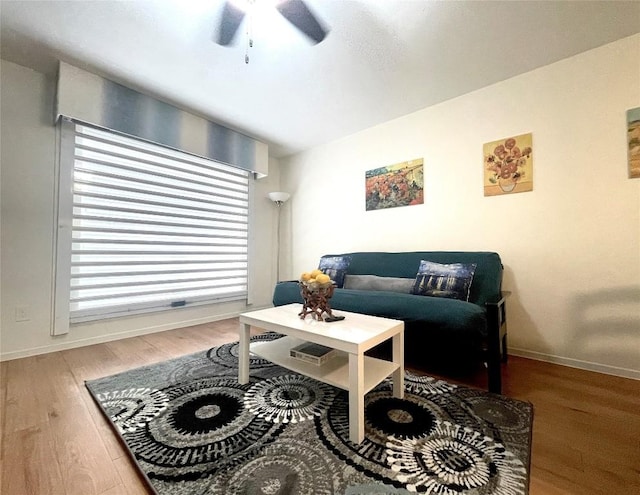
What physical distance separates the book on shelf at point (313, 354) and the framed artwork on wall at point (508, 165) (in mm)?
1973

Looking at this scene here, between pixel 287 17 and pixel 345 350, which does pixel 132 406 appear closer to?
pixel 345 350

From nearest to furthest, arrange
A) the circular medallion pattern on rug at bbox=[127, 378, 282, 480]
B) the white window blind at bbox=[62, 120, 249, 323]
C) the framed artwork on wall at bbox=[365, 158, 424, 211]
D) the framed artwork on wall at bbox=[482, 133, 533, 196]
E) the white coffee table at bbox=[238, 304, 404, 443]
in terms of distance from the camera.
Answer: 1. the circular medallion pattern on rug at bbox=[127, 378, 282, 480]
2. the white coffee table at bbox=[238, 304, 404, 443]
3. the framed artwork on wall at bbox=[482, 133, 533, 196]
4. the white window blind at bbox=[62, 120, 249, 323]
5. the framed artwork on wall at bbox=[365, 158, 424, 211]

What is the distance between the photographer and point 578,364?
191cm

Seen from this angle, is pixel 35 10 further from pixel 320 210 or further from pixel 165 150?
pixel 320 210

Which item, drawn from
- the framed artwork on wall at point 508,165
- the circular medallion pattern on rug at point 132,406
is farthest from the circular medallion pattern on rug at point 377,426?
the framed artwork on wall at point 508,165

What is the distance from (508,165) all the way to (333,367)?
2170mm

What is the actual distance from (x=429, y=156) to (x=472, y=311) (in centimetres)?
171

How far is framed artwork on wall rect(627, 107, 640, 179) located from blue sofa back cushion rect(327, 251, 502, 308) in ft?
3.11

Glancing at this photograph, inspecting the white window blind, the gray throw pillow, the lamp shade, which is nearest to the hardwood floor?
the white window blind

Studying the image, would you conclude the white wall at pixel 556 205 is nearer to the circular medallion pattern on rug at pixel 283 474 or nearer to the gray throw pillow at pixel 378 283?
the gray throw pillow at pixel 378 283

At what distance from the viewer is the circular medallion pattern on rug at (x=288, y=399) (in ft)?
4.24

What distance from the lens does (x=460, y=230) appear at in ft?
8.15

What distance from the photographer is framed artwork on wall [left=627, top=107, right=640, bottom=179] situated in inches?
68.7

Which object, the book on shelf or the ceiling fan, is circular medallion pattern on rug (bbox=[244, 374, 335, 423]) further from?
the ceiling fan
